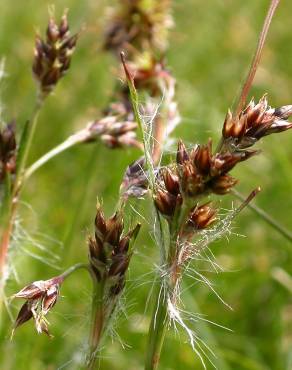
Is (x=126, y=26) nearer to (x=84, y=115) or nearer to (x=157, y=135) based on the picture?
(x=157, y=135)

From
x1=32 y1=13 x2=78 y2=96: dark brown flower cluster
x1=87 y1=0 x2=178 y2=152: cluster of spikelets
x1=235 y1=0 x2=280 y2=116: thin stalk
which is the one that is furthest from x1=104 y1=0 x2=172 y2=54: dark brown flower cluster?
x1=235 y1=0 x2=280 y2=116: thin stalk

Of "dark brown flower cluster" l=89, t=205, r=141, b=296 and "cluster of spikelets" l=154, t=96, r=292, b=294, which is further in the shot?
"dark brown flower cluster" l=89, t=205, r=141, b=296

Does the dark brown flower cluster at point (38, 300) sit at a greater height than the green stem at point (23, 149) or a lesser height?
lesser

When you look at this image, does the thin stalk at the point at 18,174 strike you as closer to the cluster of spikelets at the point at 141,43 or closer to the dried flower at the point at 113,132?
the dried flower at the point at 113,132

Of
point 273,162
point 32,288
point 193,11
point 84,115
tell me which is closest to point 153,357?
point 32,288

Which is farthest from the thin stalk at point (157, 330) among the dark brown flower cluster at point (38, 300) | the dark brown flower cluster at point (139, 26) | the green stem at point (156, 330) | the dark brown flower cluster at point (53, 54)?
the dark brown flower cluster at point (139, 26)

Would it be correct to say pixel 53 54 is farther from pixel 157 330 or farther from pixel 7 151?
pixel 157 330

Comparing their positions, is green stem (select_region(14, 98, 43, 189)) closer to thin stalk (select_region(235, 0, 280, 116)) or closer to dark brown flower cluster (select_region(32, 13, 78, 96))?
dark brown flower cluster (select_region(32, 13, 78, 96))
